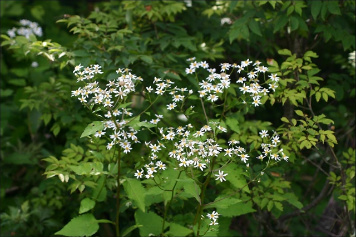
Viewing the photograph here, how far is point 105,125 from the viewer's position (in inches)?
89.7

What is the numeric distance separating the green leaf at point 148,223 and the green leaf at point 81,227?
0.25m

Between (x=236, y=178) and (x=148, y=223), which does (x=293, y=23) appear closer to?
(x=236, y=178)

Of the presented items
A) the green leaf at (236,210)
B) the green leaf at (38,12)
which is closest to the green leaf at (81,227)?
the green leaf at (236,210)

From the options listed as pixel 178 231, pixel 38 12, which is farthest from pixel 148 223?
pixel 38 12

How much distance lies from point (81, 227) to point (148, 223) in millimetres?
370

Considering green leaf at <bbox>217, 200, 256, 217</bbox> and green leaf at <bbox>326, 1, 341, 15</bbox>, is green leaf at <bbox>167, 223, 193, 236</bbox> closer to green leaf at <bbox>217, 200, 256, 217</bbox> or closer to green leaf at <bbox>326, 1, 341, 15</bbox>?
green leaf at <bbox>217, 200, 256, 217</bbox>

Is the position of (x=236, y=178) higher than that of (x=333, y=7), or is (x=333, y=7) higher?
(x=333, y=7)

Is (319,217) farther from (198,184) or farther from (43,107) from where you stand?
(43,107)

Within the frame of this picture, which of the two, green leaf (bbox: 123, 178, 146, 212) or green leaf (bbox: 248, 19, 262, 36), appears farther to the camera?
green leaf (bbox: 248, 19, 262, 36)

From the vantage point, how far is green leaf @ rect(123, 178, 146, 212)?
7.57ft

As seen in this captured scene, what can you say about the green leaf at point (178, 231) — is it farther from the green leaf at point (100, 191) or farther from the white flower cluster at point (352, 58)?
the white flower cluster at point (352, 58)

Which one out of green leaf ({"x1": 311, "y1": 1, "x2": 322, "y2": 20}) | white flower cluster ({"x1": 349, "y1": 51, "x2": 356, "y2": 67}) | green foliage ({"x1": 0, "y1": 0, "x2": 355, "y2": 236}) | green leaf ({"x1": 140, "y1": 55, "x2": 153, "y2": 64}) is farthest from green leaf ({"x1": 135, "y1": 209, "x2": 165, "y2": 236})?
white flower cluster ({"x1": 349, "y1": 51, "x2": 356, "y2": 67})

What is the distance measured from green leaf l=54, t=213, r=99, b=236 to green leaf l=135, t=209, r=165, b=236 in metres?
0.25

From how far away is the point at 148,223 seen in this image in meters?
2.57
